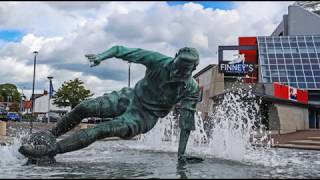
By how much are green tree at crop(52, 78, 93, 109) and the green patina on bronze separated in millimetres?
55172

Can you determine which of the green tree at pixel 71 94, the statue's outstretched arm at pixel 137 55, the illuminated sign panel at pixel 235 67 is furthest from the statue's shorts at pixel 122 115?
the green tree at pixel 71 94

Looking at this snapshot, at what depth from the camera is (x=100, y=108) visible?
22.7 ft

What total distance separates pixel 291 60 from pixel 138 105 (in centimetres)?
4711

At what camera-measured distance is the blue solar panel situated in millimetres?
47656

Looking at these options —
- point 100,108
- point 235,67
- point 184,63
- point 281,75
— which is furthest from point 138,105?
point 235,67

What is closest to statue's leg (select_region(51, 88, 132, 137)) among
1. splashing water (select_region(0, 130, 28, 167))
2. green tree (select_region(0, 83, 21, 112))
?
splashing water (select_region(0, 130, 28, 167))

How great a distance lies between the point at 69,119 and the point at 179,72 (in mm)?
2023

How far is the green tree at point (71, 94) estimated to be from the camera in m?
61.6

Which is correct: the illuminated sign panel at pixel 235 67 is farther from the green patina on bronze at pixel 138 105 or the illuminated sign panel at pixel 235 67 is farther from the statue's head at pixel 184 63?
the statue's head at pixel 184 63

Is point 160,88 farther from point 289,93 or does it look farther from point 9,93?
point 9,93

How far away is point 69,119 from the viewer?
722 centimetres

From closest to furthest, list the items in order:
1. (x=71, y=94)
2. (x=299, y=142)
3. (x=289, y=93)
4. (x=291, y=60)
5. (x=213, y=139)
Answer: (x=213, y=139), (x=299, y=142), (x=289, y=93), (x=291, y=60), (x=71, y=94)

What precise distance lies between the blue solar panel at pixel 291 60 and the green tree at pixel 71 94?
24.7 meters

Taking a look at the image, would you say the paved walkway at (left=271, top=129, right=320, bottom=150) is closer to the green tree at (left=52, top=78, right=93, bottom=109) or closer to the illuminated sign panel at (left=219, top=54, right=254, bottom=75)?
Result: the illuminated sign panel at (left=219, top=54, right=254, bottom=75)
